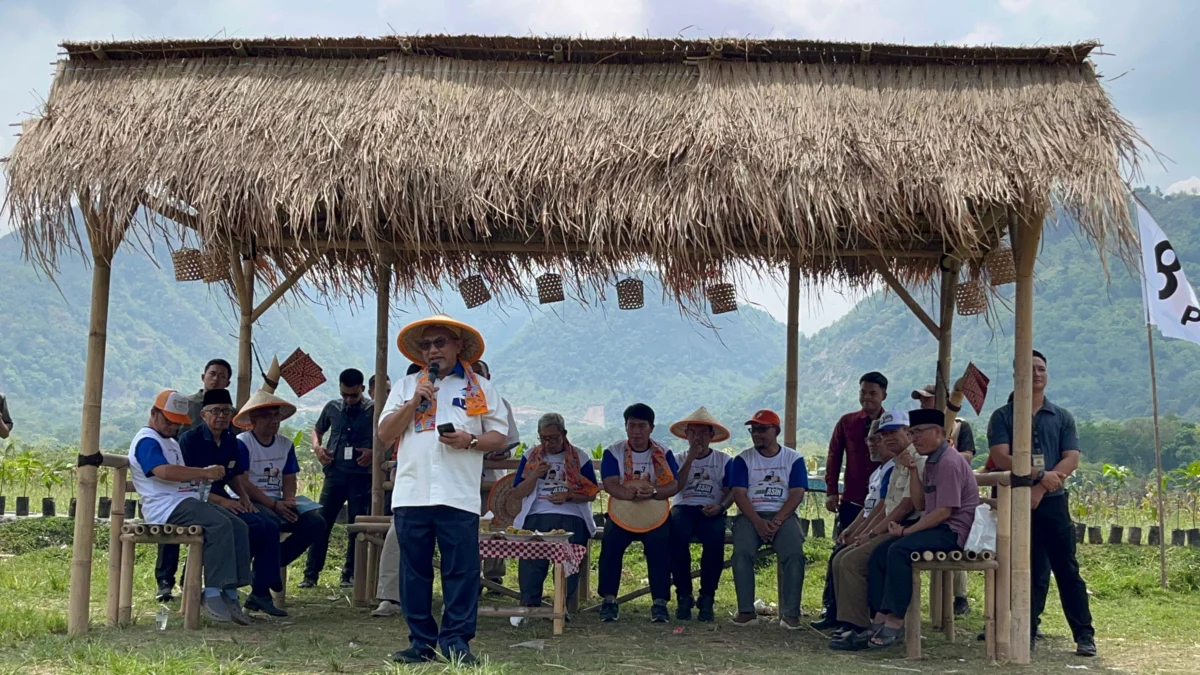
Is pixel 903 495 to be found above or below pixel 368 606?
above

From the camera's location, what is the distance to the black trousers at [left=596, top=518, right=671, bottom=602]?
8.09m

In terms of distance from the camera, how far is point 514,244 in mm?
7898

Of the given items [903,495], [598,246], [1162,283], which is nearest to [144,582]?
[598,246]

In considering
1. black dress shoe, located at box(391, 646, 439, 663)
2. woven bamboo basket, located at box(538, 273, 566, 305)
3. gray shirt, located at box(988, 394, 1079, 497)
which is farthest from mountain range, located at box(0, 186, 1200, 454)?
black dress shoe, located at box(391, 646, 439, 663)

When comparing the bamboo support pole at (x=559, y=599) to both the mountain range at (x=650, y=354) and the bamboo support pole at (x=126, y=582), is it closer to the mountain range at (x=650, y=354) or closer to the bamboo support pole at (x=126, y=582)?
the bamboo support pole at (x=126, y=582)

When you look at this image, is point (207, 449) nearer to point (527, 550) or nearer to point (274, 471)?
point (274, 471)

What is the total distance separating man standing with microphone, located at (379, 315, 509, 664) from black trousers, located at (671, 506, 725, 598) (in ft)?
7.97

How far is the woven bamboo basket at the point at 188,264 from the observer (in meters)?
8.00

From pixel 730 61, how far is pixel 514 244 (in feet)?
5.53

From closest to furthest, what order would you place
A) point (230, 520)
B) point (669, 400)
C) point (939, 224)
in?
point (939, 224)
point (230, 520)
point (669, 400)

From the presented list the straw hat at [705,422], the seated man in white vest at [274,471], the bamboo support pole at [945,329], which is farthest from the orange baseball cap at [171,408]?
the bamboo support pole at [945,329]

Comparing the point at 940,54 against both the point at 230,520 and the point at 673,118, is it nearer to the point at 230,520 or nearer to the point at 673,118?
the point at 673,118

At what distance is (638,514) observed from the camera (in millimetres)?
8180

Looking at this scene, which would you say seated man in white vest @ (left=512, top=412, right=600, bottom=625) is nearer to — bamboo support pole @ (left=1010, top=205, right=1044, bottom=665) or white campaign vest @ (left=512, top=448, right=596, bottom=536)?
white campaign vest @ (left=512, top=448, right=596, bottom=536)
